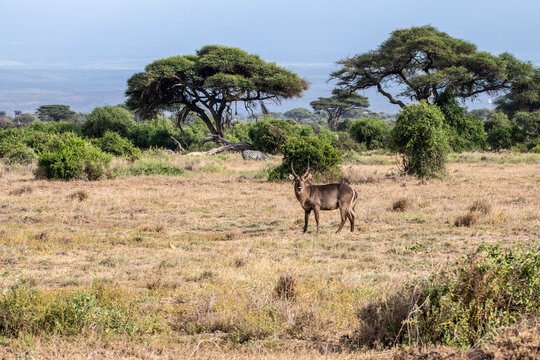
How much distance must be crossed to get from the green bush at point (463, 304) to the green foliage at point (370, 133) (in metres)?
36.3

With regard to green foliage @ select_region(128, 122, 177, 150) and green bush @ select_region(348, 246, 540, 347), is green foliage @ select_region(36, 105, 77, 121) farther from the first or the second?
green bush @ select_region(348, 246, 540, 347)

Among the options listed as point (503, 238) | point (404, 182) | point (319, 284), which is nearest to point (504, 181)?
point (404, 182)

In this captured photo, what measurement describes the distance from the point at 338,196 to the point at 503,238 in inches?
128

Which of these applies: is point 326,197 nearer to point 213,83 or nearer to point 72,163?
point 72,163

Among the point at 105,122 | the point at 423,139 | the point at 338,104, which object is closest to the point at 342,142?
the point at 423,139

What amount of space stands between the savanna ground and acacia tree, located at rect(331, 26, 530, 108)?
58.5 feet

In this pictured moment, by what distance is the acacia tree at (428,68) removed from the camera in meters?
37.4

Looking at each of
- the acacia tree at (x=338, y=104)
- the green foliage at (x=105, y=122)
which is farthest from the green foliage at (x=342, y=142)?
the acacia tree at (x=338, y=104)

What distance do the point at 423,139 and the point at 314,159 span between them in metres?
4.17

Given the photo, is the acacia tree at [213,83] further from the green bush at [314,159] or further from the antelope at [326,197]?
the antelope at [326,197]

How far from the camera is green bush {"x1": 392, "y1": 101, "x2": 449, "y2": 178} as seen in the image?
2108 cm

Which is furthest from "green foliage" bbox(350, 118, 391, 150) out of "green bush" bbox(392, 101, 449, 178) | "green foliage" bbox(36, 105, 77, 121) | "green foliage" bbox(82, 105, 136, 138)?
"green foliage" bbox(36, 105, 77, 121)

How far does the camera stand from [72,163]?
837 inches

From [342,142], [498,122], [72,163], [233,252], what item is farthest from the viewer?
[498,122]
